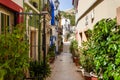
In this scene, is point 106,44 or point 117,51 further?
point 106,44

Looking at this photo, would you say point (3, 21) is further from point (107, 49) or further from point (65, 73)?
point (65, 73)

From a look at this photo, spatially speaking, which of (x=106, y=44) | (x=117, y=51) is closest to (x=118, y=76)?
(x=117, y=51)

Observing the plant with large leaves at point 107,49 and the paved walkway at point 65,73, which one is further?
the paved walkway at point 65,73

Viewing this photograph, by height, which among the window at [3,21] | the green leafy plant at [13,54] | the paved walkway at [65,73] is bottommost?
the paved walkway at [65,73]

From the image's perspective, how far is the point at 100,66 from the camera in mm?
4695

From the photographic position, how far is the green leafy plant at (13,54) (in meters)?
4.88

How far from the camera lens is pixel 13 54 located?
502 cm

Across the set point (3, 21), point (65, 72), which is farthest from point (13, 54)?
point (65, 72)

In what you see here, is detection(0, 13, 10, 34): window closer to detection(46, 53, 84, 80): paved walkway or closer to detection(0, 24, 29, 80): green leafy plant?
detection(0, 24, 29, 80): green leafy plant

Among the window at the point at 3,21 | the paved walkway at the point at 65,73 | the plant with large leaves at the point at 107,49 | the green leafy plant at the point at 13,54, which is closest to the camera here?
the plant with large leaves at the point at 107,49

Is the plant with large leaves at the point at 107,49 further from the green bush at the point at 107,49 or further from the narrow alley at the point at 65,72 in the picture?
the narrow alley at the point at 65,72

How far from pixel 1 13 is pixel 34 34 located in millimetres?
6068

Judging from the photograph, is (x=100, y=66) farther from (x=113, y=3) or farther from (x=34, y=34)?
(x=34, y=34)

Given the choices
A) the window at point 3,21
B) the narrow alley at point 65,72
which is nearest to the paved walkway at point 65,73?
the narrow alley at point 65,72
